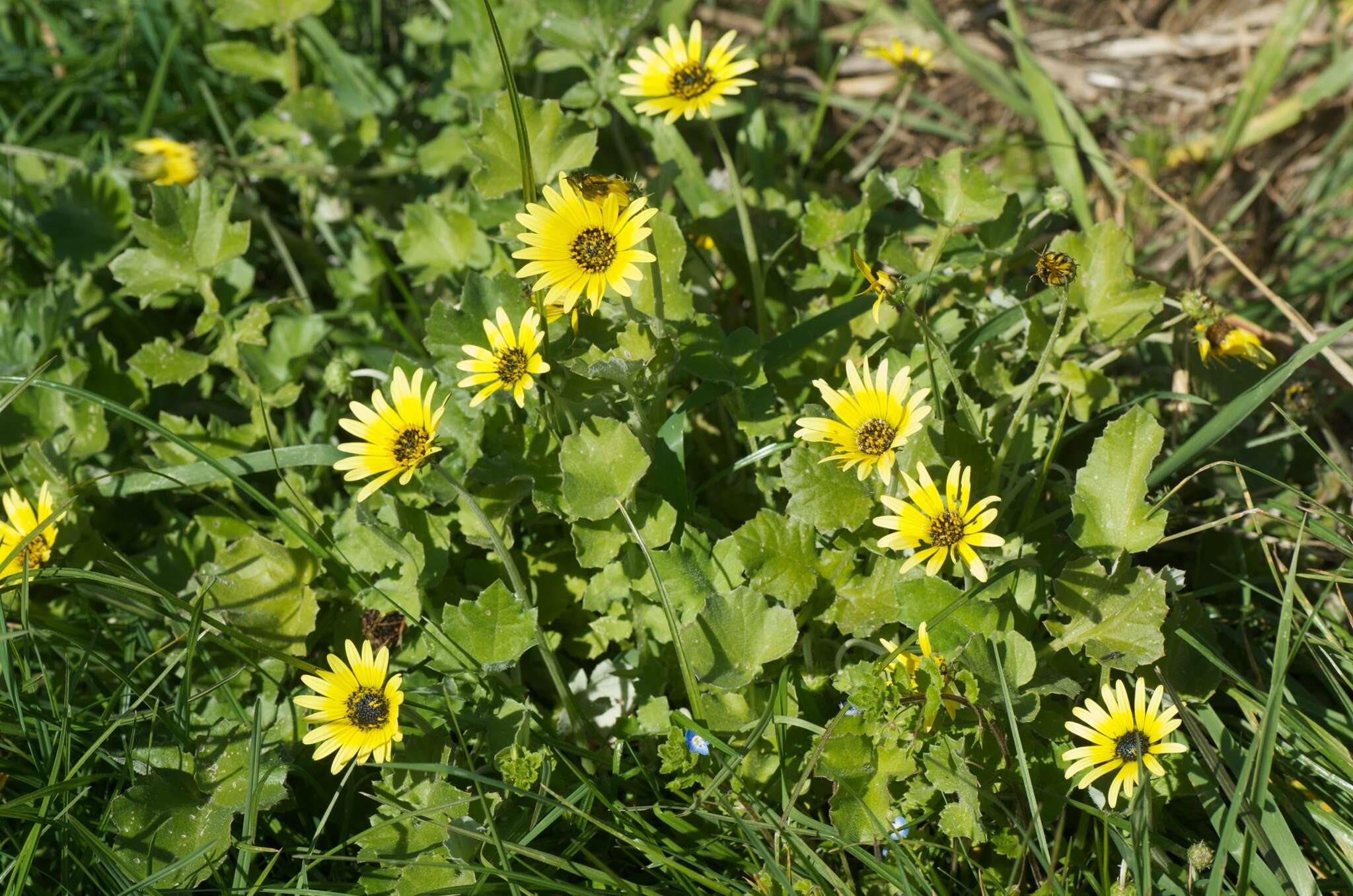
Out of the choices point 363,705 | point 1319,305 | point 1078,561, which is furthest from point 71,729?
point 1319,305

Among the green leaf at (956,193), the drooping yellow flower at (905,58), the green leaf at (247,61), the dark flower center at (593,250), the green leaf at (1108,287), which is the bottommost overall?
the green leaf at (1108,287)

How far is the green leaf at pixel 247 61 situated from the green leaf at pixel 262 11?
0.17 metres

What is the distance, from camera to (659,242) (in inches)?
117

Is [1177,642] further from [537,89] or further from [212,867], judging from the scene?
[537,89]

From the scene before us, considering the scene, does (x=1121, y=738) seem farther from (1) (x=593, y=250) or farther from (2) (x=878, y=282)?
(1) (x=593, y=250)

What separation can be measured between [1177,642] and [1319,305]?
2235 mm

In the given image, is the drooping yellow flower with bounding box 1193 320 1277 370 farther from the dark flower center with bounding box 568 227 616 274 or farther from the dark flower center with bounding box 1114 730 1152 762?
the dark flower center with bounding box 568 227 616 274

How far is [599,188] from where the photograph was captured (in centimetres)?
254

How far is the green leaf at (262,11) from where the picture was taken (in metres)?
3.96

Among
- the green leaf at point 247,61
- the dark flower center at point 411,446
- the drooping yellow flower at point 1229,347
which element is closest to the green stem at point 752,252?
the dark flower center at point 411,446

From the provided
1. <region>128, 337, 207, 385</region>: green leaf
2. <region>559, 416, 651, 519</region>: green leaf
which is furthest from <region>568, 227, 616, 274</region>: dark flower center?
<region>128, 337, 207, 385</region>: green leaf

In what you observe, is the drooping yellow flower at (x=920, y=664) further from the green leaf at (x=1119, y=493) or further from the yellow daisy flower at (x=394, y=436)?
the yellow daisy flower at (x=394, y=436)

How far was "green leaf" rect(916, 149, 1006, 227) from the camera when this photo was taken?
3.16 metres

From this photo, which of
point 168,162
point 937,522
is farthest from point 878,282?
point 168,162
